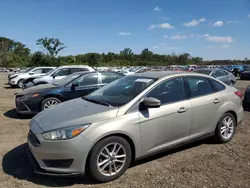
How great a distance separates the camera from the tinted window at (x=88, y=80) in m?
7.82

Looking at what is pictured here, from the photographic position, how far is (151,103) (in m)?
3.64

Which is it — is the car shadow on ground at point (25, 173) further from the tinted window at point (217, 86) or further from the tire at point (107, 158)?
the tinted window at point (217, 86)

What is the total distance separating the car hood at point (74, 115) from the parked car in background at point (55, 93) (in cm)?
327

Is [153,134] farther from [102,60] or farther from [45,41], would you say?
[102,60]

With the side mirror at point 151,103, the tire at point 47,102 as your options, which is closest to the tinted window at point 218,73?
the tire at point 47,102

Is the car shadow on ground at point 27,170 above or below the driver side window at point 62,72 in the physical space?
below

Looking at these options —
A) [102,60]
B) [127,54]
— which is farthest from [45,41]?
[127,54]

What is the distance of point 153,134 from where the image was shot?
12.3 feet

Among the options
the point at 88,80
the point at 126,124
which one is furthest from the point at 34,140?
the point at 88,80

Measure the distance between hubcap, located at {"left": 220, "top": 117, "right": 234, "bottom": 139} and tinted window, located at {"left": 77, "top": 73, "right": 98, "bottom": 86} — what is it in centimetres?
450

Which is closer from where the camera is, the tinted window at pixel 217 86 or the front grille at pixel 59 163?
the front grille at pixel 59 163

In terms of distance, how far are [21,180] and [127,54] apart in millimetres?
106796

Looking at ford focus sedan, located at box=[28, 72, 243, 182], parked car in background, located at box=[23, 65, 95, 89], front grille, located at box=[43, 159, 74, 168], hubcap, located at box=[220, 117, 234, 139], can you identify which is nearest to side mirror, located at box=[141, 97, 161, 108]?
ford focus sedan, located at box=[28, 72, 243, 182]

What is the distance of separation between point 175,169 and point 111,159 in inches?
41.8
